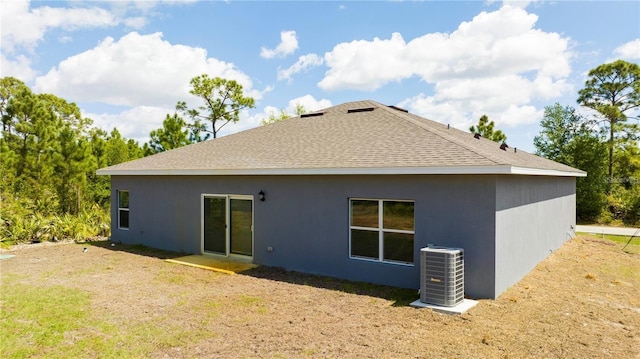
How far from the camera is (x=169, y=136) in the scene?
75.0 feet

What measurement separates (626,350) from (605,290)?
3.35 metres

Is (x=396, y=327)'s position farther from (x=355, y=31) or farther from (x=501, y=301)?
(x=355, y=31)

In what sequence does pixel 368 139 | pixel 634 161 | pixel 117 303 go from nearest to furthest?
1. pixel 117 303
2. pixel 368 139
3. pixel 634 161

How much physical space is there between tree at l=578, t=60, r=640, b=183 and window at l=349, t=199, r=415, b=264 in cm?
2505

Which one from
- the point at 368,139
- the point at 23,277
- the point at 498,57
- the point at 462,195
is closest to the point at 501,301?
the point at 462,195

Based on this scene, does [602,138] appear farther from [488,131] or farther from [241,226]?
[241,226]

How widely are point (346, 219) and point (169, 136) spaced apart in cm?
1757

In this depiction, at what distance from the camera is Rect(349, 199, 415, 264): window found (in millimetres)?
7734

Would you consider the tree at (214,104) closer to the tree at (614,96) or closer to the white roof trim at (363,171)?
the white roof trim at (363,171)

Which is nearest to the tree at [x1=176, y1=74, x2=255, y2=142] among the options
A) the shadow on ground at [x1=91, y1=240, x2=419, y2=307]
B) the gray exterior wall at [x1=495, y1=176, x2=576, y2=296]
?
the shadow on ground at [x1=91, y1=240, x2=419, y2=307]

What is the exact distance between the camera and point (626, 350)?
4.96 metres

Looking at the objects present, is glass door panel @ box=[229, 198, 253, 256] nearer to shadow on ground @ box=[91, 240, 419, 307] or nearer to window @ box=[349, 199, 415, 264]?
shadow on ground @ box=[91, 240, 419, 307]

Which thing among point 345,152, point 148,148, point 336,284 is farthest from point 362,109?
point 148,148

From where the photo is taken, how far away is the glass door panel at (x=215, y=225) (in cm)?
1079
